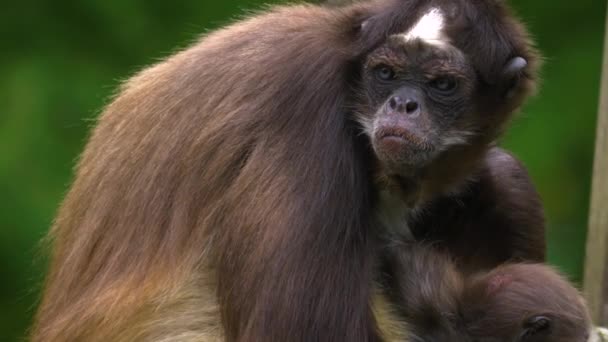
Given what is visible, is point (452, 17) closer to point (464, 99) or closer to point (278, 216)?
point (464, 99)

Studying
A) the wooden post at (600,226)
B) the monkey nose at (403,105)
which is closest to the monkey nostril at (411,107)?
the monkey nose at (403,105)

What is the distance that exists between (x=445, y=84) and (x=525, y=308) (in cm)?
137

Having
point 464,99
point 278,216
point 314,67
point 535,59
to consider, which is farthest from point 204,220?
point 535,59

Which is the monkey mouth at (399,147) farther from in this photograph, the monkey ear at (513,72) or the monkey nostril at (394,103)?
the monkey ear at (513,72)

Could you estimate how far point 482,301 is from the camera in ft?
27.3

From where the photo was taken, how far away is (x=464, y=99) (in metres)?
7.95

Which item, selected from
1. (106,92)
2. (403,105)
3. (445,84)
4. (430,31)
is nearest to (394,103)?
(403,105)

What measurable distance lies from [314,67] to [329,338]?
1436 mm

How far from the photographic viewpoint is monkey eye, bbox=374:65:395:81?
781cm

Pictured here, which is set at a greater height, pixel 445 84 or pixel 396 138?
pixel 445 84

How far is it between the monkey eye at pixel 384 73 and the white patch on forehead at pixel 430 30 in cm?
19

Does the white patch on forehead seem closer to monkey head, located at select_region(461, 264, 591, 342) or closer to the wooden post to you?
monkey head, located at select_region(461, 264, 591, 342)

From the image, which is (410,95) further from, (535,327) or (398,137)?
(535,327)

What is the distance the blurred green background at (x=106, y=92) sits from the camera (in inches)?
485
